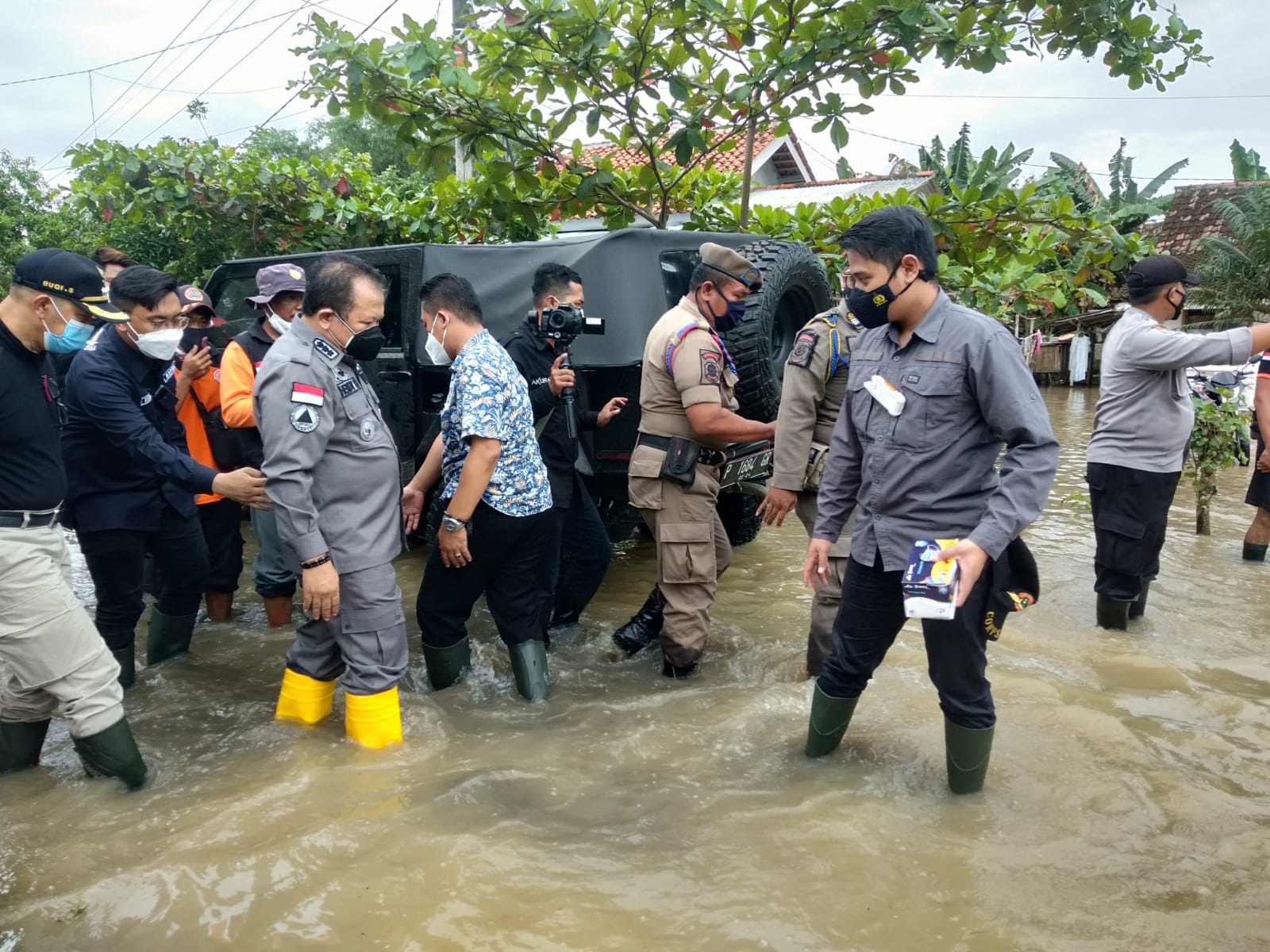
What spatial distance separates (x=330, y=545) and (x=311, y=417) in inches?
17.1

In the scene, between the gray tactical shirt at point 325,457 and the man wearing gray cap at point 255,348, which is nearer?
the gray tactical shirt at point 325,457

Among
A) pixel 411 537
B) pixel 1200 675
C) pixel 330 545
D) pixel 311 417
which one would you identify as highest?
pixel 311 417

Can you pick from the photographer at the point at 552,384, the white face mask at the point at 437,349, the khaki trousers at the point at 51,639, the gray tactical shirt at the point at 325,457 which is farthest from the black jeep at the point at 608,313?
the khaki trousers at the point at 51,639

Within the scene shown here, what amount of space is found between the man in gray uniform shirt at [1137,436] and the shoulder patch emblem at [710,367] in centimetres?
199

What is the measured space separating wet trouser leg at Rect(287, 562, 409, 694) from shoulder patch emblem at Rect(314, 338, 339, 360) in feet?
2.33

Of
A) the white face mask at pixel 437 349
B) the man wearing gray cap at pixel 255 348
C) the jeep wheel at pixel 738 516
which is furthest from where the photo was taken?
the jeep wheel at pixel 738 516

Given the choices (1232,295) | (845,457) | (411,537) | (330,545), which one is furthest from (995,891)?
(1232,295)

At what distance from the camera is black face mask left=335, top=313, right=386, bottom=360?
3.12 m

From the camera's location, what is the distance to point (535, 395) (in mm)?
4121

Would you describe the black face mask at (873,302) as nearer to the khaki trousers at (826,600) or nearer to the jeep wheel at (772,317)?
the khaki trousers at (826,600)

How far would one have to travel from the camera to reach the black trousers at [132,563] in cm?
370

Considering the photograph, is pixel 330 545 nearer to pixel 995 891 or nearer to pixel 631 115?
pixel 995 891

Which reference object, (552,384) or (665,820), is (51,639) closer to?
(665,820)

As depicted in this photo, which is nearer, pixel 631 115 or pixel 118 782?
pixel 118 782
